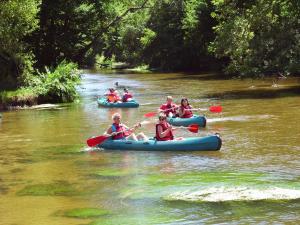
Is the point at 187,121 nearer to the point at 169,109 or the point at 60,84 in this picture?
the point at 169,109

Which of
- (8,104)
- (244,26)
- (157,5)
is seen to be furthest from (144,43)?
(8,104)

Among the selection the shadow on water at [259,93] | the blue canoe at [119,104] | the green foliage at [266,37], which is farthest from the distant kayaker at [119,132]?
the green foliage at [266,37]

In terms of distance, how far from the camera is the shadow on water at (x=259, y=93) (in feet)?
96.2

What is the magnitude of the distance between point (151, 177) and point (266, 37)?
2037cm

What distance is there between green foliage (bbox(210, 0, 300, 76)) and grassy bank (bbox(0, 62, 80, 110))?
30.0 feet

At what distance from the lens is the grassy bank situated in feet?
90.1

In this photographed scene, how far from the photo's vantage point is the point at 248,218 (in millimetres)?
8898

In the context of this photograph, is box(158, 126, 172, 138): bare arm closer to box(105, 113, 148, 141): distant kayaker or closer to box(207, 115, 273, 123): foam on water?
box(105, 113, 148, 141): distant kayaker

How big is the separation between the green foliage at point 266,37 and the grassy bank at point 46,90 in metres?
9.13

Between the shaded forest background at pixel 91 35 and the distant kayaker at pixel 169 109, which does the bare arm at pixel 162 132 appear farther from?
the shaded forest background at pixel 91 35

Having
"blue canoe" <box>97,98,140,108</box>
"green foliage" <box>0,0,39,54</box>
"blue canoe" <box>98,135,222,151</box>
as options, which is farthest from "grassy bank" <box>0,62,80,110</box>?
"blue canoe" <box>98,135,222,151</box>

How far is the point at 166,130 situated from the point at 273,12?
16.3 meters

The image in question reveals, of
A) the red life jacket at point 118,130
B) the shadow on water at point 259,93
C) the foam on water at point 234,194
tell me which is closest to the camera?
the foam on water at point 234,194

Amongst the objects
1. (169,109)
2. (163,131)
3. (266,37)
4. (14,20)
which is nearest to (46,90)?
(14,20)
